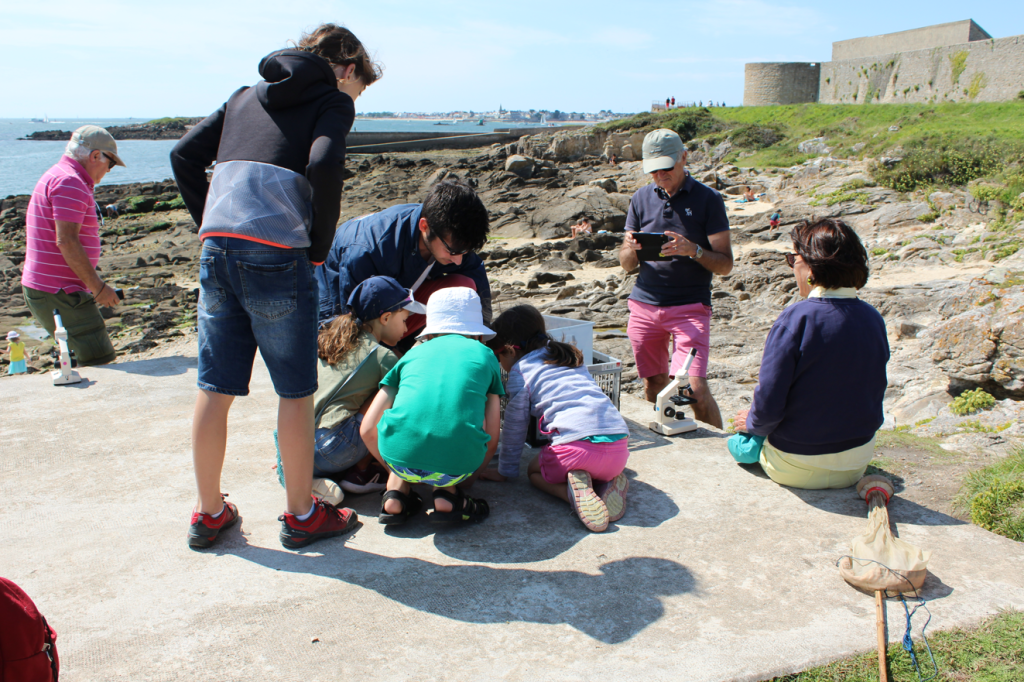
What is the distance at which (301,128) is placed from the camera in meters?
2.39

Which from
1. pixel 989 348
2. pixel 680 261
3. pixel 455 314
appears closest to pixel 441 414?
pixel 455 314

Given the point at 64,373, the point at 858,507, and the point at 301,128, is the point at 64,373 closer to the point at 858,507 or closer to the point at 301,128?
the point at 301,128

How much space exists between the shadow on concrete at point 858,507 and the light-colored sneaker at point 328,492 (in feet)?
→ 6.65

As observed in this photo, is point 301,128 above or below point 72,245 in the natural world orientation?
above

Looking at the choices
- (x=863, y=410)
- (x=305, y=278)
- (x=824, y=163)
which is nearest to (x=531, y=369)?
(x=305, y=278)

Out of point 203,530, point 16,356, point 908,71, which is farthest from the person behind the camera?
point 908,71

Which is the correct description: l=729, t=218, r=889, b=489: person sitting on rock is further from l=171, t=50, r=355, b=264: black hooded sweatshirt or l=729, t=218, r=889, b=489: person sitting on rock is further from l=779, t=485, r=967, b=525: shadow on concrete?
l=171, t=50, r=355, b=264: black hooded sweatshirt

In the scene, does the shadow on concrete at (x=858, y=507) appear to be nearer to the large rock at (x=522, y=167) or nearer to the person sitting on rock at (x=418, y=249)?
the person sitting on rock at (x=418, y=249)

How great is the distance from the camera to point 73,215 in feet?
15.3

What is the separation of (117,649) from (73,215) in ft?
11.8

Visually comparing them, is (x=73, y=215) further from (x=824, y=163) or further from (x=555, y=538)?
(x=824, y=163)

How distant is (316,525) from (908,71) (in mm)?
40256

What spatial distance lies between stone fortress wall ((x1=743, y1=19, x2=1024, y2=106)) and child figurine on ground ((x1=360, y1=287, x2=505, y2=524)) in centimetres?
3286

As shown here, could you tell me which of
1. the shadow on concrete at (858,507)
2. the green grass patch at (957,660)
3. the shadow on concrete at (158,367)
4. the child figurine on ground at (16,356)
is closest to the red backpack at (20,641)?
the green grass patch at (957,660)
